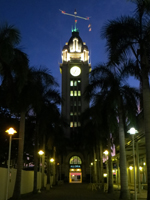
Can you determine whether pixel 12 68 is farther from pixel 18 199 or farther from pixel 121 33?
pixel 18 199

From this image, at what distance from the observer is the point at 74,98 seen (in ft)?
293

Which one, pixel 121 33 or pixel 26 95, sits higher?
pixel 121 33

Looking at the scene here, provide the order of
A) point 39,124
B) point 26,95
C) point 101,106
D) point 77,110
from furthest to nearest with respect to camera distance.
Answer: point 77,110, point 39,124, point 101,106, point 26,95

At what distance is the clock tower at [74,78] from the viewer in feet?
285

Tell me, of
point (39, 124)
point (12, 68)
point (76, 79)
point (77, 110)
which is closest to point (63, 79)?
point (76, 79)

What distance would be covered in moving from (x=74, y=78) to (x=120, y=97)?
225 feet

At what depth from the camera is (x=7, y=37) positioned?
15727 millimetres

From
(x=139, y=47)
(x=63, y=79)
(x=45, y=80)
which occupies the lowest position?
(x=139, y=47)

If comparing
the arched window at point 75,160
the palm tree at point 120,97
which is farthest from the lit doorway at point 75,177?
the palm tree at point 120,97

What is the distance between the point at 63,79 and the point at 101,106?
2632 inches

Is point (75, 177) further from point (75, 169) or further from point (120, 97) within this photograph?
point (120, 97)

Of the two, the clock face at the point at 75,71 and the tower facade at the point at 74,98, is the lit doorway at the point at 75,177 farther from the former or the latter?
the clock face at the point at 75,71

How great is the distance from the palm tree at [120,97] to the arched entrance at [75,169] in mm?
62692

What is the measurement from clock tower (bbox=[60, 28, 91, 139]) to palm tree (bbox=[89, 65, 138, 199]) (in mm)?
60928
